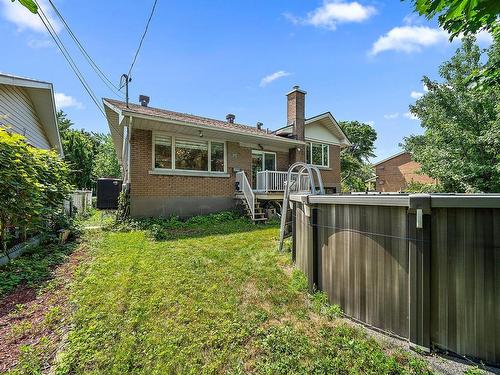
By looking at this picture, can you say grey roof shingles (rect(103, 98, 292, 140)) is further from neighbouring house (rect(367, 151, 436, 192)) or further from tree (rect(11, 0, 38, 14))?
neighbouring house (rect(367, 151, 436, 192))

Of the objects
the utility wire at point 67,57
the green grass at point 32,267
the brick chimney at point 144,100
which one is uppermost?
the brick chimney at point 144,100

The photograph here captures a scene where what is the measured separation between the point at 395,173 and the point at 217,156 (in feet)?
80.7

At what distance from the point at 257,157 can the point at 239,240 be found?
23.3 ft

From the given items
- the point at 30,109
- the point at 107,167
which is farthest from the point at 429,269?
the point at 107,167

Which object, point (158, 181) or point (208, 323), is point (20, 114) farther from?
point (208, 323)

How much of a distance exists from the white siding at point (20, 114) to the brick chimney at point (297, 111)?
11443 millimetres

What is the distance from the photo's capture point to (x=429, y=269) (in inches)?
97.2

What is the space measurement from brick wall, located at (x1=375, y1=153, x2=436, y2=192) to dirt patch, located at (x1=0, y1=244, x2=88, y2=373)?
30.1 meters

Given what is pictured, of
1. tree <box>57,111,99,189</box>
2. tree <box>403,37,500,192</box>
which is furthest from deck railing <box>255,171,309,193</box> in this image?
tree <box>57,111,99,189</box>

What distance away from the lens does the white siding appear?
7518 millimetres

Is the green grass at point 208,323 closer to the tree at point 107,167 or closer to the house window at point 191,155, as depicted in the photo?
the house window at point 191,155

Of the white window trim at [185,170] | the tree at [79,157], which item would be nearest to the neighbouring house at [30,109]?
the white window trim at [185,170]

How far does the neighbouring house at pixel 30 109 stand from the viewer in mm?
7504

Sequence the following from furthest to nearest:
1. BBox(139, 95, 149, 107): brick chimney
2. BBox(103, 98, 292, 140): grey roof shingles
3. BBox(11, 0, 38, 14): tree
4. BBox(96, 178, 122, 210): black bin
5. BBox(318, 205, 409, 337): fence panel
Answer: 1. BBox(139, 95, 149, 107): brick chimney
2. BBox(96, 178, 122, 210): black bin
3. BBox(103, 98, 292, 140): grey roof shingles
4. BBox(318, 205, 409, 337): fence panel
5. BBox(11, 0, 38, 14): tree
